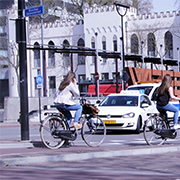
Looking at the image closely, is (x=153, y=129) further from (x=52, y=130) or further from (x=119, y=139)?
(x=119, y=139)

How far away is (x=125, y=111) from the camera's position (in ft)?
47.9

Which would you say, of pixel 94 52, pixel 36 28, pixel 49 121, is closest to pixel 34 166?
pixel 49 121

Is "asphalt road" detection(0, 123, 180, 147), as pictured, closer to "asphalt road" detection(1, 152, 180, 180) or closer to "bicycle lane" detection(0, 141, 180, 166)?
"bicycle lane" detection(0, 141, 180, 166)

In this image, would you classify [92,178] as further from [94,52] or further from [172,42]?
[172,42]

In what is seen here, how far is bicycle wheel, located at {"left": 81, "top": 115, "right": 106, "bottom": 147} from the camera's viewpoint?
31.7 feet

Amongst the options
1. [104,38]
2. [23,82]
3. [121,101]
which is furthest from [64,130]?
[104,38]

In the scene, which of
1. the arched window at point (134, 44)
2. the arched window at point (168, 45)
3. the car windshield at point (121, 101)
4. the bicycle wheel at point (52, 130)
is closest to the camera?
the bicycle wheel at point (52, 130)

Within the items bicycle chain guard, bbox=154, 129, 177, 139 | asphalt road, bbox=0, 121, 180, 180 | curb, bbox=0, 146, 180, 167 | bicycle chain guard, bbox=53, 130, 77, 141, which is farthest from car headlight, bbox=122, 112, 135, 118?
asphalt road, bbox=0, 121, 180, 180

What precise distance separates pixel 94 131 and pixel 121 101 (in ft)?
21.1

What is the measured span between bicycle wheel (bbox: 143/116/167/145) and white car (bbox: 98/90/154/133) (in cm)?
396

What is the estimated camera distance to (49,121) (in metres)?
9.07

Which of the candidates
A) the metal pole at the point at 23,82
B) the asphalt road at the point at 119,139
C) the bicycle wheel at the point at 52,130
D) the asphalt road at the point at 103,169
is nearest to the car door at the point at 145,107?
the asphalt road at the point at 119,139

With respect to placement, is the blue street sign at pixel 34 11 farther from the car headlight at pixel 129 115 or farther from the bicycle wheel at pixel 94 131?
the car headlight at pixel 129 115

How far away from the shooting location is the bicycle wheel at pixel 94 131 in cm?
966
